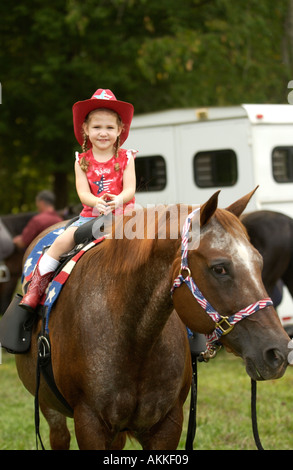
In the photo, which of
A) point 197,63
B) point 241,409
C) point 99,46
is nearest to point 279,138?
point 241,409

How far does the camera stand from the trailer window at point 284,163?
9.40 metres

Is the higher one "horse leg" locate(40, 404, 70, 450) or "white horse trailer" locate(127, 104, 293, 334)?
"white horse trailer" locate(127, 104, 293, 334)

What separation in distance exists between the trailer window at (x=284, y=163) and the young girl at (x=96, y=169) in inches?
243

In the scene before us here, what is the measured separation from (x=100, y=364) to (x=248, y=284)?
858 millimetres

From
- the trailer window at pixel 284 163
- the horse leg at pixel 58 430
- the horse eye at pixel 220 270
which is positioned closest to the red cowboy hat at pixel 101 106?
the horse eye at pixel 220 270

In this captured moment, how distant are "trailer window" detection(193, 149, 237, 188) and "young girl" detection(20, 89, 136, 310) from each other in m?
6.07

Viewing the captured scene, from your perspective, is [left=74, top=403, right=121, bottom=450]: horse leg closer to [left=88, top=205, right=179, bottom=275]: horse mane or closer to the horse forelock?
[left=88, top=205, right=179, bottom=275]: horse mane

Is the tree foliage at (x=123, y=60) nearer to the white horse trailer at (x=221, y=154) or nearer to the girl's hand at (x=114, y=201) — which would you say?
the white horse trailer at (x=221, y=154)

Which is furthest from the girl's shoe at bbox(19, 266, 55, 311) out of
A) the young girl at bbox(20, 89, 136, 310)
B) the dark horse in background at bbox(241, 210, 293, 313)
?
the dark horse in background at bbox(241, 210, 293, 313)

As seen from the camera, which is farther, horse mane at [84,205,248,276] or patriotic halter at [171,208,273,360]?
horse mane at [84,205,248,276]

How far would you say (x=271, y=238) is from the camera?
7.55m

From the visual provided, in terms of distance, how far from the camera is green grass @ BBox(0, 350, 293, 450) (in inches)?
206

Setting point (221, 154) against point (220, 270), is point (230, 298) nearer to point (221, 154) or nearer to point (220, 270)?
point (220, 270)
